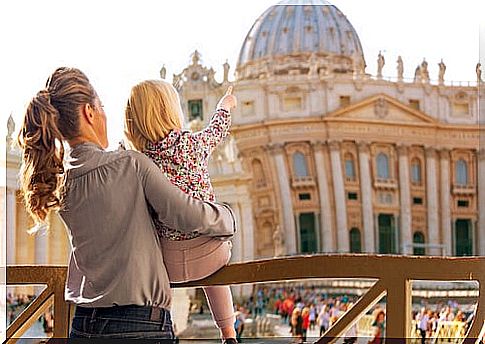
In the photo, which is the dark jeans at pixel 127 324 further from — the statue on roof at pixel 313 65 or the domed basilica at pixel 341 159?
the statue on roof at pixel 313 65

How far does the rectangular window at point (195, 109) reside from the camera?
9.66 metres

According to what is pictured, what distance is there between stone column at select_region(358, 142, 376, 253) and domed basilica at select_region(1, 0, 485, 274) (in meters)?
0.01

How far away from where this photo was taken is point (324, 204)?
12602 mm

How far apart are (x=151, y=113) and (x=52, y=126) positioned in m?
0.12

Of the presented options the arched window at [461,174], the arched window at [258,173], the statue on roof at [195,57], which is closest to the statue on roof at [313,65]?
the arched window at [258,173]

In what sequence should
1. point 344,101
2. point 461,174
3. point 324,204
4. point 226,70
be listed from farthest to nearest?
point 344,101 < point 324,204 < point 461,174 < point 226,70

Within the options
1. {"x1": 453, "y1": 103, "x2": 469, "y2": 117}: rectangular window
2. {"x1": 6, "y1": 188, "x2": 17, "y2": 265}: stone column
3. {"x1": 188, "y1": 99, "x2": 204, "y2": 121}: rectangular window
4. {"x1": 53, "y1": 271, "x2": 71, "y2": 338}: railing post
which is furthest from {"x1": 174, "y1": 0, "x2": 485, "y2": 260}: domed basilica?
{"x1": 53, "y1": 271, "x2": 71, "y2": 338}: railing post

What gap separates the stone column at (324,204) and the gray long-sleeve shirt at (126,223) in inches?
444

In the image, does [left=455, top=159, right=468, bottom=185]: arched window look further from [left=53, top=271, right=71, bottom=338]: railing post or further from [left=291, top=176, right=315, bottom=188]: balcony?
[left=53, top=271, right=71, bottom=338]: railing post

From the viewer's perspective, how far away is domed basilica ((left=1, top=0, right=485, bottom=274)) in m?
11.5

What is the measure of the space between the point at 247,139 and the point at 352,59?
1.51 meters

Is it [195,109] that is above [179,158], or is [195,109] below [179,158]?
above

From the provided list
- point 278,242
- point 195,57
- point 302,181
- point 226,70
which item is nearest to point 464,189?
point 302,181

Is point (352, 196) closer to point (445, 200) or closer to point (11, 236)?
point (445, 200)
